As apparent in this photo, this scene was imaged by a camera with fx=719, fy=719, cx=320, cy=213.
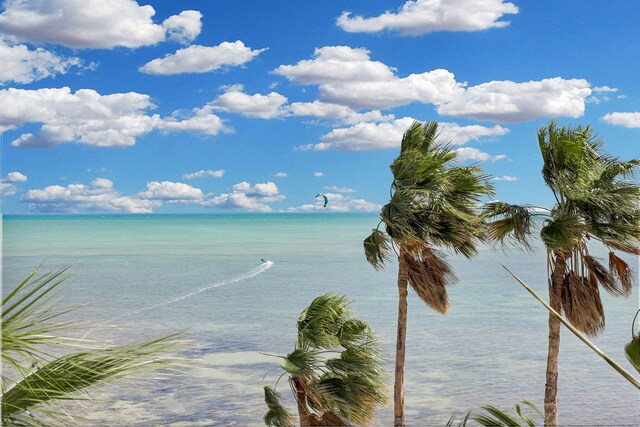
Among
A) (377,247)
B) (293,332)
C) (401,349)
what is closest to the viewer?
(377,247)

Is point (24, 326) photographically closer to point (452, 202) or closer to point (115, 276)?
point (452, 202)

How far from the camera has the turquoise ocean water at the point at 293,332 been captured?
21000mm

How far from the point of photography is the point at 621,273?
10.9 m

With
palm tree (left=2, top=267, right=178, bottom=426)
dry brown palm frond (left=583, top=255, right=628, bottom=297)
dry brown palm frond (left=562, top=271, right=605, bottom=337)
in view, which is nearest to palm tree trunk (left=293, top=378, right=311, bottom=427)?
dry brown palm frond (left=562, top=271, right=605, bottom=337)

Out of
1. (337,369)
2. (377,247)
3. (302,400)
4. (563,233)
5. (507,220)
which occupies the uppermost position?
(507,220)

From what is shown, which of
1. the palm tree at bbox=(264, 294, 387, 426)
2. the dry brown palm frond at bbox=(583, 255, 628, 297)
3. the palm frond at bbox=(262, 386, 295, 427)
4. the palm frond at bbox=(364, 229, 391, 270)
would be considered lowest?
the palm frond at bbox=(262, 386, 295, 427)

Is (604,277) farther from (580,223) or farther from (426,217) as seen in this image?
(426,217)

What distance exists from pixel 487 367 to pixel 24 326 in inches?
1040

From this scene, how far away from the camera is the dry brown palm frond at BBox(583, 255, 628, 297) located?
1079 cm

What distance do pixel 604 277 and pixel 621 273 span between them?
0.87ft

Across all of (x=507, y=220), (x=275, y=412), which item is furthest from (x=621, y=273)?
(x=275, y=412)

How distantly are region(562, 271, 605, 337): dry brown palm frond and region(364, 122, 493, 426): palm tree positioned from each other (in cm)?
161

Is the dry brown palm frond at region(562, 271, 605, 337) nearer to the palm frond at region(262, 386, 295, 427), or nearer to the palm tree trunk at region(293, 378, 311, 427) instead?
the palm tree trunk at region(293, 378, 311, 427)

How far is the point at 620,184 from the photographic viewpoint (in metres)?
10.7
